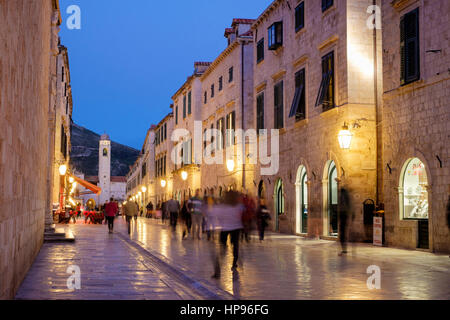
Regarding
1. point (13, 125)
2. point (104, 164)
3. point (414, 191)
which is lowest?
point (414, 191)

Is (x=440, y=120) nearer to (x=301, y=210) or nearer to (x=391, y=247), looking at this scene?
(x=391, y=247)

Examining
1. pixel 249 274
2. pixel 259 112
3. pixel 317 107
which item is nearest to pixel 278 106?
pixel 259 112

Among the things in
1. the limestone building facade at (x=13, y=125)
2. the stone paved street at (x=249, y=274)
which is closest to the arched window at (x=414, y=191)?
the stone paved street at (x=249, y=274)

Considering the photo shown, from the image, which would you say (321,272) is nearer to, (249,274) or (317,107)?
(249,274)

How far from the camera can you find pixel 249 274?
37.6 feet

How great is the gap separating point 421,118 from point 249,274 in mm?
8087

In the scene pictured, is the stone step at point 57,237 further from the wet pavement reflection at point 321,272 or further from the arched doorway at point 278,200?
the arched doorway at point 278,200

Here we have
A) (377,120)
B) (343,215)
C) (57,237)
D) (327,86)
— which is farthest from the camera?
(327,86)

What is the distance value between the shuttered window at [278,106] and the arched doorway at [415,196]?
9.40 m

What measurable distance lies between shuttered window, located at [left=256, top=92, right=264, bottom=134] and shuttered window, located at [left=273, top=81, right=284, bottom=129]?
6.09 ft

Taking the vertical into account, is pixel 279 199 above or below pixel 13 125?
below

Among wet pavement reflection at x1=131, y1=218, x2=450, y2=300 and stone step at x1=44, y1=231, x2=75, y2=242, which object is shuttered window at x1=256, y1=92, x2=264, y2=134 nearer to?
stone step at x1=44, y1=231, x2=75, y2=242

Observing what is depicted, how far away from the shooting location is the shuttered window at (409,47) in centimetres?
1694
